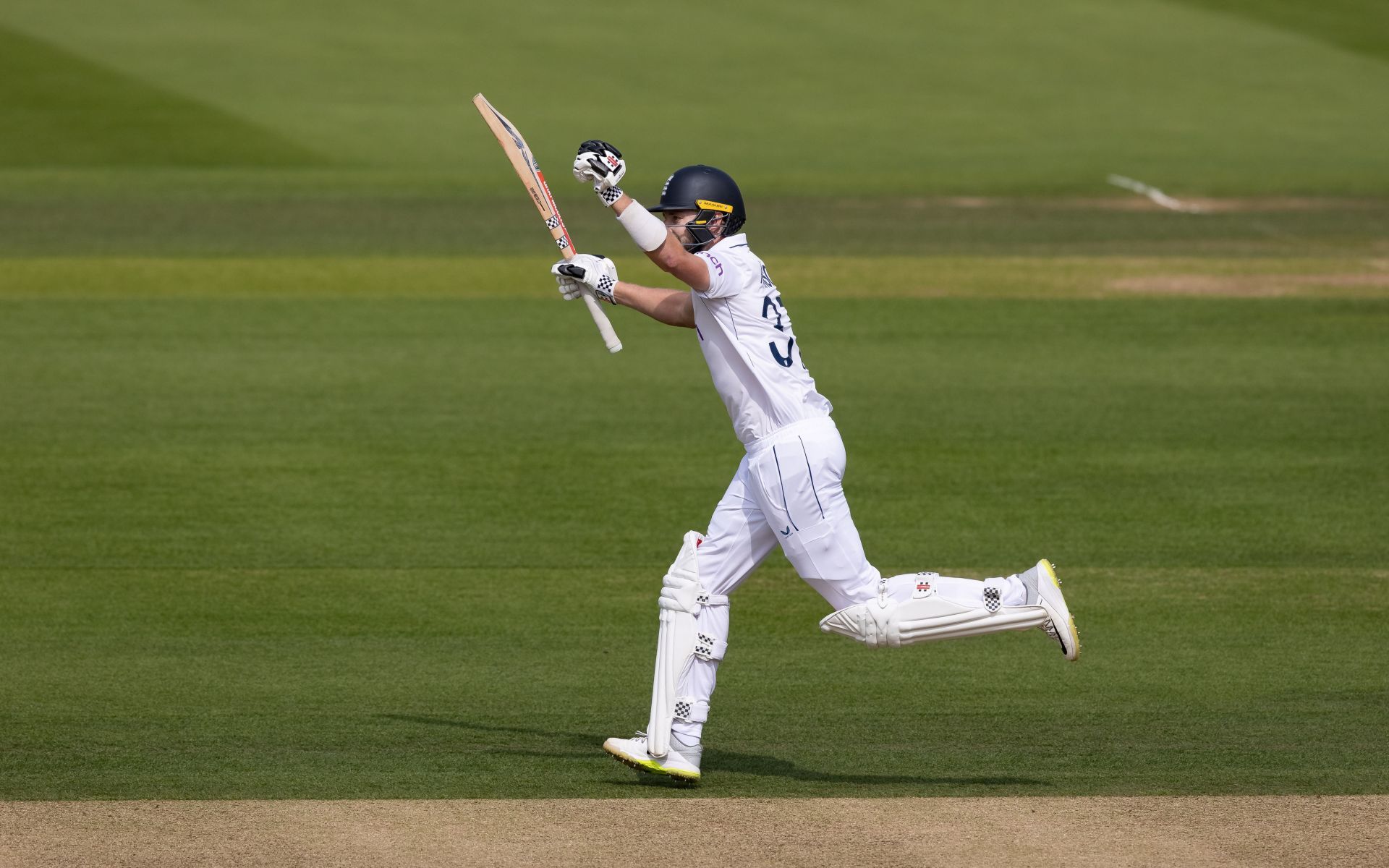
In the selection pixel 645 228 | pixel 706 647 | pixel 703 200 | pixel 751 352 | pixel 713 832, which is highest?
pixel 703 200

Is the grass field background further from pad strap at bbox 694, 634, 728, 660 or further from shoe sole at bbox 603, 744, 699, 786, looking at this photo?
pad strap at bbox 694, 634, 728, 660

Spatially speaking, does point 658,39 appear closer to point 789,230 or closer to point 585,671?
point 789,230

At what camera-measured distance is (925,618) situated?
7.14 metres

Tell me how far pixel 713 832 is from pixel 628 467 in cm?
663

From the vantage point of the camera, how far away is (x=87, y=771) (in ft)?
23.5

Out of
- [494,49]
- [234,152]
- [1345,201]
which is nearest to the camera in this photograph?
[1345,201]

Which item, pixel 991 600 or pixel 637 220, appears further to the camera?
pixel 991 600

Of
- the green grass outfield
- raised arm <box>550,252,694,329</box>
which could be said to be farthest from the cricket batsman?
the green grass outfield

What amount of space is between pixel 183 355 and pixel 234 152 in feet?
55.7

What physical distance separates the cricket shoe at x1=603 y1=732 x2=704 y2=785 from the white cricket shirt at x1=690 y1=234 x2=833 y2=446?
49.2 inches

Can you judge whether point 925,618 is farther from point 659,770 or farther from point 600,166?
point 600,166

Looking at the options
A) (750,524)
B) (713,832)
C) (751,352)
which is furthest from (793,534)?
(713,832)

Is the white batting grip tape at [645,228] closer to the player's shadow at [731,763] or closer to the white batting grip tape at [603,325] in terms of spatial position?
the white batting grip tape at [603,325]

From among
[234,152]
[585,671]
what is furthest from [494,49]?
[585,671]
